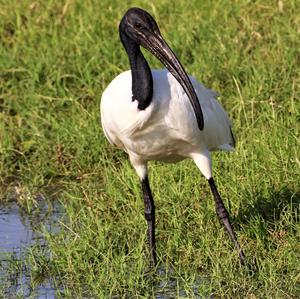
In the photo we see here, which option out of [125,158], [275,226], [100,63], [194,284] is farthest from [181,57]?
[194,284]

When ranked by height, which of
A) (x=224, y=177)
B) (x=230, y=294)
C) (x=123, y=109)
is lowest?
(x=230, y=294)

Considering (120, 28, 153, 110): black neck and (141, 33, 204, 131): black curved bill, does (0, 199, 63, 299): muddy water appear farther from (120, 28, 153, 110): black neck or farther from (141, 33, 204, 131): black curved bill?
(141, 33, 204, 131): black curved bill

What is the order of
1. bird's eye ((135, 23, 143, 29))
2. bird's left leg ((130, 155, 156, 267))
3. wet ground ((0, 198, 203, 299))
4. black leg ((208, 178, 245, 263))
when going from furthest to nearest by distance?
bird's left leg ((130, 155, 156, 267)) → black leg ((208, 178, 245, 263)) → bird's eye ((135, 23, 143, 29)) → wet ground ((0, 198, 203, 299))

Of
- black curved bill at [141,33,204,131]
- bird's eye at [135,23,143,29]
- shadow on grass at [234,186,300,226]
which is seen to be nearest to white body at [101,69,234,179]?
black curved bill at [141,33,204,131]

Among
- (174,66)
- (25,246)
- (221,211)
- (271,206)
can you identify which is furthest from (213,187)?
(25,246)

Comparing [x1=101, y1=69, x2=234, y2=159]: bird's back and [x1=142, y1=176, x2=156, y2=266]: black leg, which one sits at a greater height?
[x1=101, y1=69, x2=234, y2=159]: bird's back

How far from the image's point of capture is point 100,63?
7.75 metres

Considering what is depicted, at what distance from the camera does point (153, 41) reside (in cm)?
531

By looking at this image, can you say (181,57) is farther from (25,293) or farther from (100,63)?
(25,293)

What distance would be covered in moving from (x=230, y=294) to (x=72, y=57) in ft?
11.2

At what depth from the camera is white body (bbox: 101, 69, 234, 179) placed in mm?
5242

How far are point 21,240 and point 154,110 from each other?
4.15ft

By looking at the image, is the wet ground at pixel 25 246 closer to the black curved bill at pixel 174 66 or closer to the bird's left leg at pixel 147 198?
the bird's left leg at pixel 147 198

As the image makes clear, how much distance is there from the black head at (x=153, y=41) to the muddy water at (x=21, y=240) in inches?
43.2
